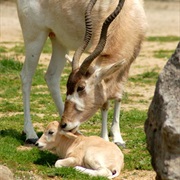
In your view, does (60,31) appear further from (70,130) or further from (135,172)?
(135,172)

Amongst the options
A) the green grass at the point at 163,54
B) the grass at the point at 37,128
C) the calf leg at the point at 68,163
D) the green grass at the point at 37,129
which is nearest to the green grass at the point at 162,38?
the green grass at the point at 163,54

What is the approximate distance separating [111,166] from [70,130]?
90 cm

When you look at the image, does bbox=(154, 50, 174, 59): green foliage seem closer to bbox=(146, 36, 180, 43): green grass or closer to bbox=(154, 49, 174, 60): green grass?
bbox=(154, 49, 174, 60): green grass

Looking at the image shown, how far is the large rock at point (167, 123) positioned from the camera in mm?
5793

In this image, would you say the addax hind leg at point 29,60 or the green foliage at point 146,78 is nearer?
the addax hind leg at point 29,60

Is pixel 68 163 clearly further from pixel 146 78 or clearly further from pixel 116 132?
pixel 146 78

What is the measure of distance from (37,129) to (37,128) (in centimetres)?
6

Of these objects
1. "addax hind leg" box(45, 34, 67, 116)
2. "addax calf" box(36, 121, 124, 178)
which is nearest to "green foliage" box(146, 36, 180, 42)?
"addax hind leg" box(45, 34, 67, 116)

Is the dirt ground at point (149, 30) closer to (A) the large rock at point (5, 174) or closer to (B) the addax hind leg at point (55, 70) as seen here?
(B) the addax hind leg at point (55, 70)

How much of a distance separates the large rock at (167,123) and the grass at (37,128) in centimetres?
130

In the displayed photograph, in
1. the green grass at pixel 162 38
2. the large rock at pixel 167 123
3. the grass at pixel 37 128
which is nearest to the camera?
the large rock at pixel 167 123

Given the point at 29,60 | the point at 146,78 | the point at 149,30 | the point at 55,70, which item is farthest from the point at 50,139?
the point at 149,30

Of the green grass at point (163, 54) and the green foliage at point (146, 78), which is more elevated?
the green foliage at point (146, 78)

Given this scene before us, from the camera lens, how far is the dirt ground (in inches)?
547
